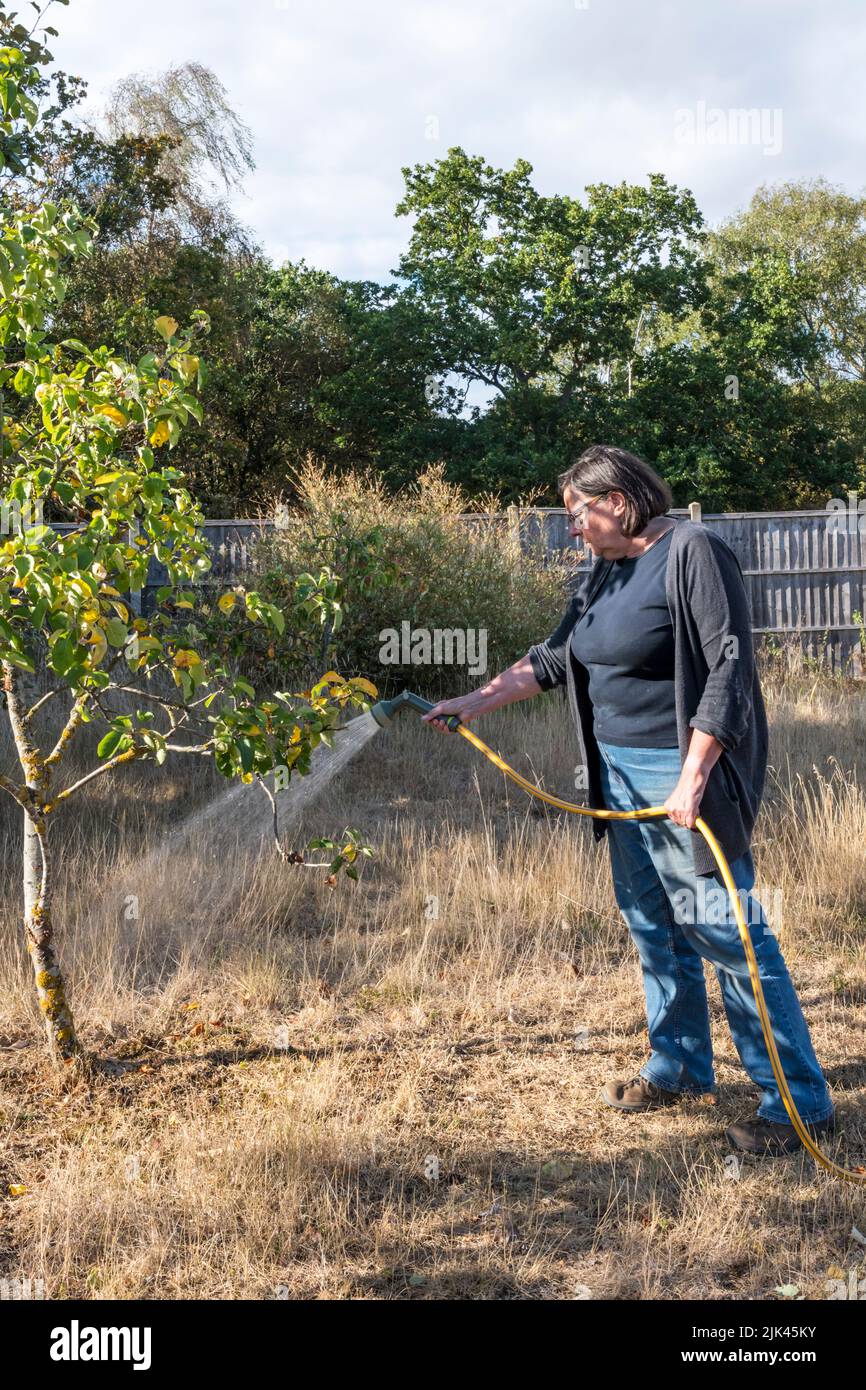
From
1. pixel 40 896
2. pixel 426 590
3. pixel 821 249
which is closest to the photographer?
pixel 40 896

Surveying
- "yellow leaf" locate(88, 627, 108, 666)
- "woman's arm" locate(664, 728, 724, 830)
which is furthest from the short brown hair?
"yellow leaf" locate(88, 627, 108, 666)

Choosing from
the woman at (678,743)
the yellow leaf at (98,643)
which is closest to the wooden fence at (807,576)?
the woman at (678,743)

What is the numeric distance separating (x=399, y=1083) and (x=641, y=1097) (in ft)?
2.54

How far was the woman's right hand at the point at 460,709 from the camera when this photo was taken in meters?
3.55

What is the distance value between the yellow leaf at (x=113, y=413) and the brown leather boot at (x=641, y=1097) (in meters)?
2.45

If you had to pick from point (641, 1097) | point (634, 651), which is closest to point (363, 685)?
point (634, 651)

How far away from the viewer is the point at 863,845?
548 cm

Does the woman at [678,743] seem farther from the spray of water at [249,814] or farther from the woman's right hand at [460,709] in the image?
the spray of water at [249,814]

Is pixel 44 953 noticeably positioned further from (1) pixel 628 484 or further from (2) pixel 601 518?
(1) pixel 628 484

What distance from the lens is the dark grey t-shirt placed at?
3.09 meters

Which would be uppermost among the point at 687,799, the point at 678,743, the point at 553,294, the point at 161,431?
the point at 553,294

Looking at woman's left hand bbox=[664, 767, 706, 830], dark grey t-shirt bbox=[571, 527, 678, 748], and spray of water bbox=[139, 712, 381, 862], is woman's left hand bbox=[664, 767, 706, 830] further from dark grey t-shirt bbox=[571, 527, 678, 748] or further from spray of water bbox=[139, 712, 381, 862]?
spray of water bbox=[139, 712, 381, 862]

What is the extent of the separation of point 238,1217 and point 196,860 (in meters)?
2.60

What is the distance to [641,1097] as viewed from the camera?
3.56m
